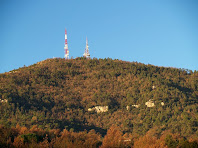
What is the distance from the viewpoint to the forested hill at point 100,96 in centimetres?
6100

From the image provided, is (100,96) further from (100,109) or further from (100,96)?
(100,109)

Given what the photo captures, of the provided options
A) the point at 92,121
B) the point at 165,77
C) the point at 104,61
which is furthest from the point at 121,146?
the point at 104,61

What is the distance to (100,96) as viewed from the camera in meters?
73.9

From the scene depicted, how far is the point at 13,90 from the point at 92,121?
1790 cm

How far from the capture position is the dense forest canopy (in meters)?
60.8

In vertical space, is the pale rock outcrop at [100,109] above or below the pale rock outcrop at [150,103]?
below

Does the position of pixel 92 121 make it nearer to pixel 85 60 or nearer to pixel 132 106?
pixel 132 106

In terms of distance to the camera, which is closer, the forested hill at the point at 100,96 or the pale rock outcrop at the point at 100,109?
the forested hill at the point at 100,96

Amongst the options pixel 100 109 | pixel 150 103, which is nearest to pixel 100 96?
pixel 100 109

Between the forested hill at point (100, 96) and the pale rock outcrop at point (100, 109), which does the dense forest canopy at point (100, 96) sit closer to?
the forested hill at point (100, 96)

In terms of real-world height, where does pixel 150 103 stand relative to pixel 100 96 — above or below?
below

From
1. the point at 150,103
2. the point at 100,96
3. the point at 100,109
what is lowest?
the point at 100,109

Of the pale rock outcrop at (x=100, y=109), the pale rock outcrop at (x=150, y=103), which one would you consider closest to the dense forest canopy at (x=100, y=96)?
the pale rock outcrop at (x=150, y=103)

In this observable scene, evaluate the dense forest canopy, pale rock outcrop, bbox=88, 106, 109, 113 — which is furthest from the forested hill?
pale rock outcrop, bbox=88, 106, 109, 113
